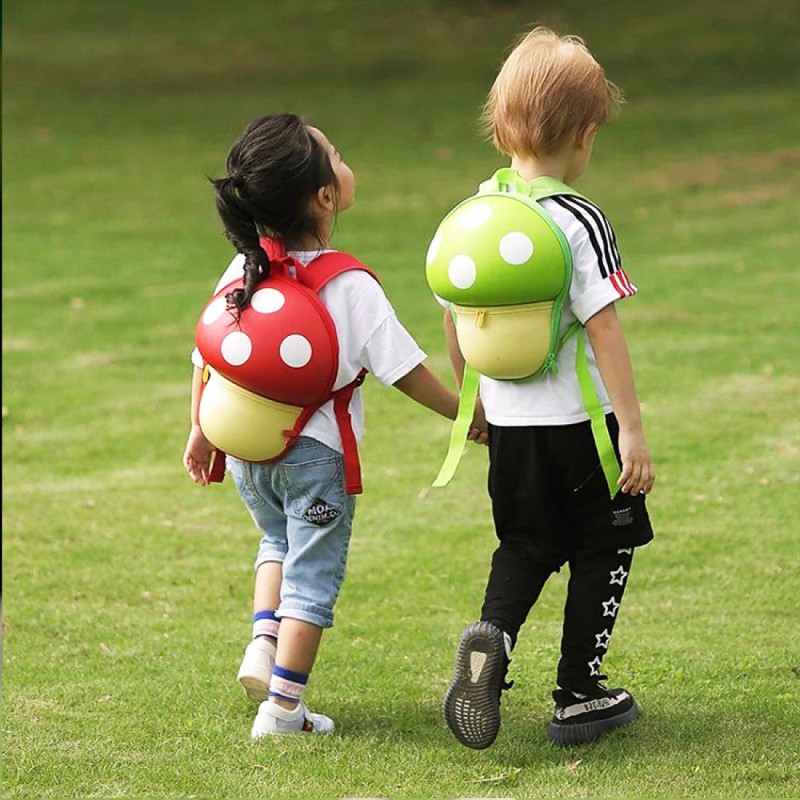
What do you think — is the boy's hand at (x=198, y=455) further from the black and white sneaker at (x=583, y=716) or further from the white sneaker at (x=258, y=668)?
the black and white sneaker at (x=583, y=716)

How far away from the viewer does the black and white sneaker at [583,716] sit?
4023mm

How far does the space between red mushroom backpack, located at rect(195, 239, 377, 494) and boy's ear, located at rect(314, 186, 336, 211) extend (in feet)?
0.44

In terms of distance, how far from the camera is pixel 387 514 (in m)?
6.57

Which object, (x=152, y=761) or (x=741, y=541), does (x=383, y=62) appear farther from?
(x=152, y=761)

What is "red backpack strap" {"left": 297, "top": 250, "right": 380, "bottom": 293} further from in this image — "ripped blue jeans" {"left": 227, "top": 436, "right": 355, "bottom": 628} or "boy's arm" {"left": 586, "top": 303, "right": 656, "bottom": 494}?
"boy's arm" {"left": 586, "top": 303, "right": 656, "bottom": 494}

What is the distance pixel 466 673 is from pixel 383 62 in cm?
2183

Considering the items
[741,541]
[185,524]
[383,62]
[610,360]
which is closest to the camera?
[610,360]

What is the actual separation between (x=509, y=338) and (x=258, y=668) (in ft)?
4.01

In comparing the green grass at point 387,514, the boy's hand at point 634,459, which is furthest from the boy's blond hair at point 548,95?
the green grass at point 387,514

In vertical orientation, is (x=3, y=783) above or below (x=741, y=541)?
below

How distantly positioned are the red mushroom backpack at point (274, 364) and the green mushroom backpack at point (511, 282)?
0.33 m

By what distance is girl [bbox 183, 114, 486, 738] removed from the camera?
397 cm

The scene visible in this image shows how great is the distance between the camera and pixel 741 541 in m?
5.90

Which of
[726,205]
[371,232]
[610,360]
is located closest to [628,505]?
[610,360]
